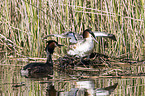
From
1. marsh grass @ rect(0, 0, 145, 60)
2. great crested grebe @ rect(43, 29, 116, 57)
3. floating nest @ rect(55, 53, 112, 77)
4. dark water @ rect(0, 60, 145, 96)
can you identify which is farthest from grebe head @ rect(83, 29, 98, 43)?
dark water @ rect(0, 60, 145, 96)

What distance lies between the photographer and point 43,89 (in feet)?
14.7

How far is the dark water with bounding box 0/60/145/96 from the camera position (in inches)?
170

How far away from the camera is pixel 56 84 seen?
483 cm

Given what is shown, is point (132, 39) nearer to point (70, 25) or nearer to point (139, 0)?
point (139, 0)

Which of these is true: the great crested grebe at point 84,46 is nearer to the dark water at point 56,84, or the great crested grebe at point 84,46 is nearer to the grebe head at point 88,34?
the grebe head at point 88,34

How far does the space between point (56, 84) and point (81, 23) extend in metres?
2.76

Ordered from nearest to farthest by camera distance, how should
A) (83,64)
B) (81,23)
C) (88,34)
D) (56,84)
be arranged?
(56,84) < (83,64) < (88,34) < (81,23)

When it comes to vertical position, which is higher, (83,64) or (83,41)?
(83,41)

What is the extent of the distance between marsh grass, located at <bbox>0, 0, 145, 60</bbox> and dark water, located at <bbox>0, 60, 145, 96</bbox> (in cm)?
172

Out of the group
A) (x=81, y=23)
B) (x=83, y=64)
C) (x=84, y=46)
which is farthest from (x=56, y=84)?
(x=81, y=23)

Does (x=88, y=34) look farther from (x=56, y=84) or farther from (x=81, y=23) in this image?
(x=56, y=84)

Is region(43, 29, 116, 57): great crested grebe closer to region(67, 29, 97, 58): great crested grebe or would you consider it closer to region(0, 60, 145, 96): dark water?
region(67, 29, 97, 58): great crested grebe

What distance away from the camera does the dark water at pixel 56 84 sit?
4.32 meters

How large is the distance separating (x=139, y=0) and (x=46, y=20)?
1850mm
